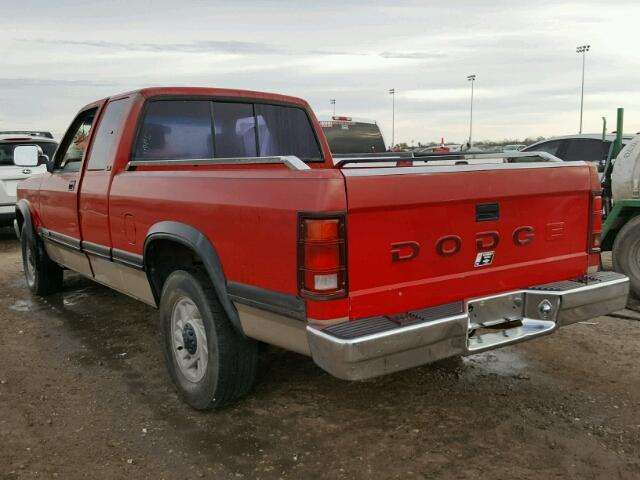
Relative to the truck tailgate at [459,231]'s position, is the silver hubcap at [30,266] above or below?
below

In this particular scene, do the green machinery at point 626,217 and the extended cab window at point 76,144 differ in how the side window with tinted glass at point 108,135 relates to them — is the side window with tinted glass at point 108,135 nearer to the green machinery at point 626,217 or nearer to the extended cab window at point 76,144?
the extended cab window at point 76,144

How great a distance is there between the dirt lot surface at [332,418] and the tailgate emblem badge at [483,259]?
93cm

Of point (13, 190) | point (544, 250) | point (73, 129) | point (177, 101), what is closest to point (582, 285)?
point (544, 250)

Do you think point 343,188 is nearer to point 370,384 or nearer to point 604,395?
point 370,384

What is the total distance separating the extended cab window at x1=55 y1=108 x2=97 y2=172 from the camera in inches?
196

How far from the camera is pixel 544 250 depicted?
3.35m

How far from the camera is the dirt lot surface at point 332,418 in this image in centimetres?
292

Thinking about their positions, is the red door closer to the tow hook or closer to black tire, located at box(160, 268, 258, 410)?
black tire, located at box(160, 268, 258, 410)

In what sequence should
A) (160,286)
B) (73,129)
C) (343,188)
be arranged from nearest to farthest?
(343,188)
(160,286)
(73,129)

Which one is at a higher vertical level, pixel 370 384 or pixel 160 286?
pixel 160 286

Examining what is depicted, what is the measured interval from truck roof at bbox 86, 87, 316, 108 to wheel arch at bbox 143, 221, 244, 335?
1232mm

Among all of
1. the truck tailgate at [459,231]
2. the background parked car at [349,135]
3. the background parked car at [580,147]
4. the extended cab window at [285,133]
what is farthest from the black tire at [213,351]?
the background parked car at [580,147]

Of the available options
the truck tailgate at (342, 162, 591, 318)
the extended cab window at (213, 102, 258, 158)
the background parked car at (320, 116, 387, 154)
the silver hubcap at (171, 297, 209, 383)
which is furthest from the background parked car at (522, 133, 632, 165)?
the silver hubcap at (171, 297, 209, 383)

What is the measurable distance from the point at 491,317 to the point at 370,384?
1.15 metres
